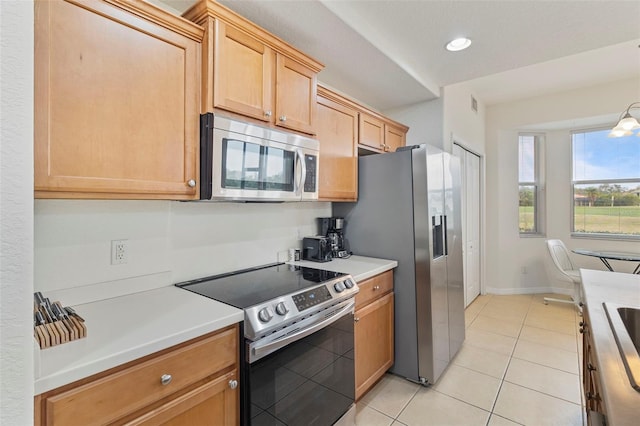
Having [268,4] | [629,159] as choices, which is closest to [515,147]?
[629,159]

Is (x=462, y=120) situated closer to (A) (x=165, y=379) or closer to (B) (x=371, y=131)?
(B) (x=371, y=131)

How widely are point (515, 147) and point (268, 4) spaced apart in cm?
426

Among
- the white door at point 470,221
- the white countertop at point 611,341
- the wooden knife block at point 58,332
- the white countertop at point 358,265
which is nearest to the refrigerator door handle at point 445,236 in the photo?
the white countertop at point 358,265

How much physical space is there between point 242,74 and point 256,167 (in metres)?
0.49

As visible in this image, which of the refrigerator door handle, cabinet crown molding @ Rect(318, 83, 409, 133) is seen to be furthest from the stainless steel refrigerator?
cabinet crown molding @ Rect(318, 83, 409, 133)

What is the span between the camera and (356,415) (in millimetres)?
2000

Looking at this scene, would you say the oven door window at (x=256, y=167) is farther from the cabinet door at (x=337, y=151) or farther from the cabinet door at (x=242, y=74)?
the cabinet door at (x=337, y=151)

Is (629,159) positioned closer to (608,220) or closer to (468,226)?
(608,220)

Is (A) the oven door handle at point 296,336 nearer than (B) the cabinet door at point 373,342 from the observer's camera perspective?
A: Yes

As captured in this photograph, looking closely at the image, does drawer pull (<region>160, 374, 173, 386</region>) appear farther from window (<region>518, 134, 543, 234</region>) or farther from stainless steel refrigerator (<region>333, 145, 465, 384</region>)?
window (<region>518, 134, 543, 234</region>)

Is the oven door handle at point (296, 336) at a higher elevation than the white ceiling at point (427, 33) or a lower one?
lower

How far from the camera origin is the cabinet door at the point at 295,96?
6.02 feet

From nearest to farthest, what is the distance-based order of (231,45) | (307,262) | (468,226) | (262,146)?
(231,45) → (262,146) → (307,262) → (468,226)

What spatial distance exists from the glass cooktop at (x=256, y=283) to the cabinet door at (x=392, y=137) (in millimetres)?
1559
